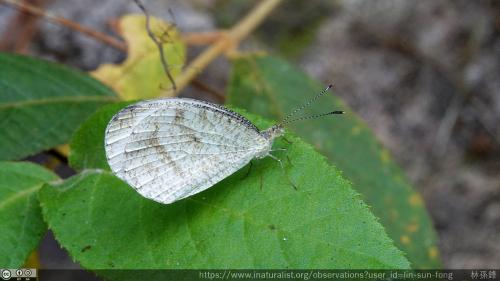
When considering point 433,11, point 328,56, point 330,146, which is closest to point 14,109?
point 330,146

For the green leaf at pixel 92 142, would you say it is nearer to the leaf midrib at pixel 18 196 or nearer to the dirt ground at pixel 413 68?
the leaf midrib at pixel 18 196

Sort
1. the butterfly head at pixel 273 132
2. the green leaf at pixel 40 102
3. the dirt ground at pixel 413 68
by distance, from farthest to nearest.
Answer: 1. the dirt ground at pixel 413 68
2. the green leaf at pixel 40 102
3. the butterfly head at pixel 273 132

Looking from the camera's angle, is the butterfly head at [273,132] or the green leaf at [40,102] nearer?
the butterfly head at [273,132]

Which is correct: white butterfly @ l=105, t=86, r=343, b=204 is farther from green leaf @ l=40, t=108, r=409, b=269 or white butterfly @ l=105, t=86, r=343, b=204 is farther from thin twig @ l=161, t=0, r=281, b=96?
thin twig @ l=161, t=0, r=281, b=96

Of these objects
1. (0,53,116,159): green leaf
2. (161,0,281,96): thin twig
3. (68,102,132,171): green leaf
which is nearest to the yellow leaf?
(161,0,281,96): thin twig

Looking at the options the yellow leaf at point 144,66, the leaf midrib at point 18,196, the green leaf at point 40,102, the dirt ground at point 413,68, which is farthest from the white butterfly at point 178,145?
the dirt ground at point 413,68

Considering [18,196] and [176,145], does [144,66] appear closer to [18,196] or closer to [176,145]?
[176,145]
